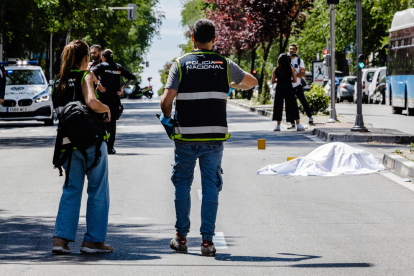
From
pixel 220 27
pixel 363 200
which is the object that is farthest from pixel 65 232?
pixel 220 27

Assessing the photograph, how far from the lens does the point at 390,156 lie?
12523 millimetres

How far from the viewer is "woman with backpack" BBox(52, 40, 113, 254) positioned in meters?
6.48

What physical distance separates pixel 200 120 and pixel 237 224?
5.61ft

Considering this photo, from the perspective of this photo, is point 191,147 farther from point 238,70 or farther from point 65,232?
point 65,232

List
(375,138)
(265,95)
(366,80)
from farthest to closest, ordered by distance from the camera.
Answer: (366,80) → (265,95) → (375,138)

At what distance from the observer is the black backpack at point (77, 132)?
254 inches

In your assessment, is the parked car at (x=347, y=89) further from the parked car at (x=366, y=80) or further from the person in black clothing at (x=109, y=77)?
the person in black clothing at (x=109, y=77)

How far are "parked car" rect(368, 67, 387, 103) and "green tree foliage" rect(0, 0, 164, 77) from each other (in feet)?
51.1

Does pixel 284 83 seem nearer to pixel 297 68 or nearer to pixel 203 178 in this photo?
pixel 297 68

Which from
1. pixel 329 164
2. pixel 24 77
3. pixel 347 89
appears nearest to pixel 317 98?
pixel 24 77

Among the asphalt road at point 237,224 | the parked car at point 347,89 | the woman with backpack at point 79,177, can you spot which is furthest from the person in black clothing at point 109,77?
the parked car at point 347,89

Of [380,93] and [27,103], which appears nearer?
[27,103]

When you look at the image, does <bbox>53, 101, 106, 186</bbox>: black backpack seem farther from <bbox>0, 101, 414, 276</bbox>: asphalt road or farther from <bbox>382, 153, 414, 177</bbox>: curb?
<bbox>382, 153, 414, 177</bbox>: curb

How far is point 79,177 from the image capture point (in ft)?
21.6
